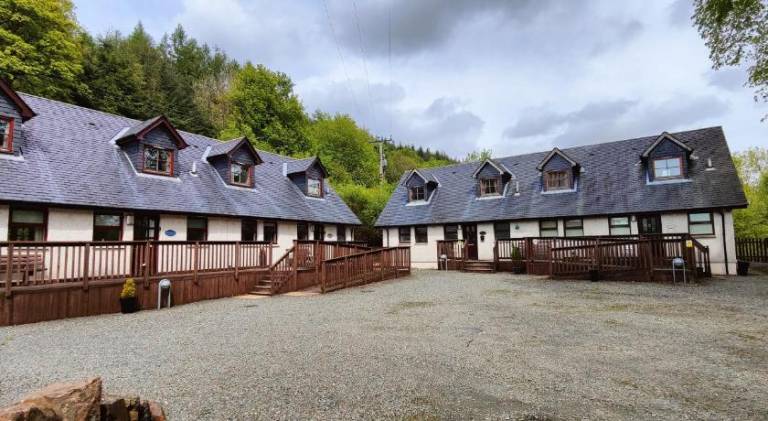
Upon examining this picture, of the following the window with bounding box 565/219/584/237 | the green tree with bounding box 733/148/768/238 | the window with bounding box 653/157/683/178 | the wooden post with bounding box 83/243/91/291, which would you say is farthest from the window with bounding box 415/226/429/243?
the green tree with bounding box 733/148/768/238

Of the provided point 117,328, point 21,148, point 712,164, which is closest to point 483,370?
point 117,328

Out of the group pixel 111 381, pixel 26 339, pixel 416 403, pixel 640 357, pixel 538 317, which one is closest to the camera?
pixel 416 403

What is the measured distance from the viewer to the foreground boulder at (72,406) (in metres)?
2.54

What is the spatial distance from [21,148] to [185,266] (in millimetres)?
6815

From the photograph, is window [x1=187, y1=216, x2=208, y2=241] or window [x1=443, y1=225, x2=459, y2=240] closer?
window [x1=187, y1=216, x2=208, y2=241]

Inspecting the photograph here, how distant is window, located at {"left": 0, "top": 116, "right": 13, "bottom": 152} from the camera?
12.3 m

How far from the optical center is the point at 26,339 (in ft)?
25.6

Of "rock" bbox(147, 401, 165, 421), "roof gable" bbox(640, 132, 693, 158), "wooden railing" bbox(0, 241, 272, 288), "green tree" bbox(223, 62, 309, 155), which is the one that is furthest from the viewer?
"green tree" bbox(223, 62, 309, 155)

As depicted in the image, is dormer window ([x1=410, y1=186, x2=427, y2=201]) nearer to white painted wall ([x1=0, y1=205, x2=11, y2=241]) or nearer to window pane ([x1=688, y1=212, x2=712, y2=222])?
window pane ([x1=688, y1=212, x2=712, y2=222])

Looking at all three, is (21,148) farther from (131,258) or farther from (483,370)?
(483,370)

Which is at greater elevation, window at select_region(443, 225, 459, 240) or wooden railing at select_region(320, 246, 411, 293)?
window at select_region(443, 225, 459, 240)

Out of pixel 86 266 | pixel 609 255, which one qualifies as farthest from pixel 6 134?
pixel 609 255

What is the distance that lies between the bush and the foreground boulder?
30.7 ft

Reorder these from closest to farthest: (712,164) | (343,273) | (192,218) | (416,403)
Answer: (416,403)
(343,273)
(192,218)
(712,164)
